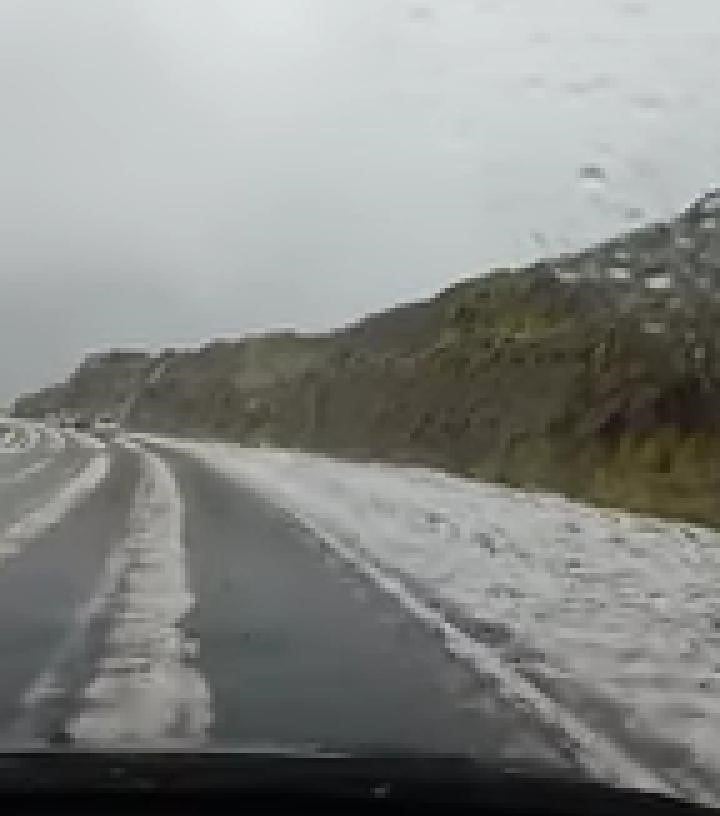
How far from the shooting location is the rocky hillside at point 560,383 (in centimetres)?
5700

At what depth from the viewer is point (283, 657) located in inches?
411

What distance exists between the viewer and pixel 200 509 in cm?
2609

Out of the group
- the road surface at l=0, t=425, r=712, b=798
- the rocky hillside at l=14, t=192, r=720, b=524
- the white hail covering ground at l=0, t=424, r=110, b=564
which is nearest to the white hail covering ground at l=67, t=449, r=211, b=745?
the road surface at l=0, t=425, r=712, b=798

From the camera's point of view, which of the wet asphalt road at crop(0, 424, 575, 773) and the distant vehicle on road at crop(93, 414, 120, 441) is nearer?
the wet asphalt road at crop(0, 424, 575, 773)

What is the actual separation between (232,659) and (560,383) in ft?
190

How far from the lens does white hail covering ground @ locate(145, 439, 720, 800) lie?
9242mm

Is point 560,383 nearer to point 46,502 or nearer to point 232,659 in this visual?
point 46,502

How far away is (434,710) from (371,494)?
81.7ft

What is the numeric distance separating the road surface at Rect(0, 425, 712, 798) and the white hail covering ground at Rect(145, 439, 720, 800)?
51cm

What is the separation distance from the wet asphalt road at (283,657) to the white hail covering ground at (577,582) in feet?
1.81

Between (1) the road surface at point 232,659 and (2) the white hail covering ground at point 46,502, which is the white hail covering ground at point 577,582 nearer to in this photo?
(1) the road surface at point 232,659

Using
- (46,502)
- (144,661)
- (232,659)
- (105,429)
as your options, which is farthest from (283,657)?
(105,429)

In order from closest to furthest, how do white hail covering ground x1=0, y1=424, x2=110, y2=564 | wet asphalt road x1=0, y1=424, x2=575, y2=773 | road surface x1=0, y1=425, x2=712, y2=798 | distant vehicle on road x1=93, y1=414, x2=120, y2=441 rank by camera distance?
road surface x1=0, y1=425, x2=712, y2=798 < wet asphalt road x1=0, y1=424, x2=575, y2=773 < white hail covering ground x1=0, y1=424, x2=110, y2=564 < distant vehicle on road x1=93, y1=414, x2=120, y2=441

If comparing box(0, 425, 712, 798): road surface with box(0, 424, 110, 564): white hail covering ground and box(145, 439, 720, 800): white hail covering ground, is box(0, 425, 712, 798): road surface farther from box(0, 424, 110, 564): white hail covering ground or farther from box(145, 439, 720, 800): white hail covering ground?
box(145, 439, 720, 800): white hail covering ground
